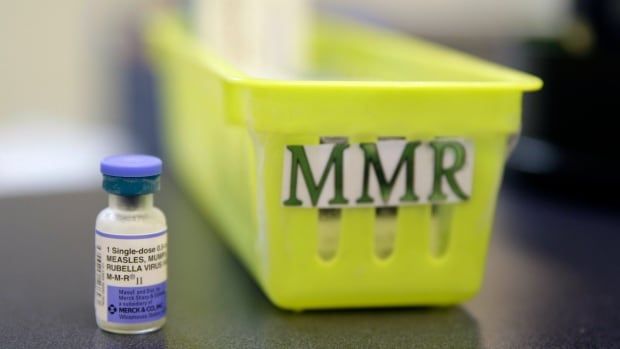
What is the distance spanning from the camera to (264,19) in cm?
106

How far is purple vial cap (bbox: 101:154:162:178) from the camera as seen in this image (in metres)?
0.59

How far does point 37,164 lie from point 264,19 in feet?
2.09

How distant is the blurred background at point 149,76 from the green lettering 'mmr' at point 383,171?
0.35 m

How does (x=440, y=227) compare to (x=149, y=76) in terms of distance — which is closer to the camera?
(x=440, y=227)

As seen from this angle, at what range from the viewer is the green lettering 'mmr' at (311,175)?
62 cm

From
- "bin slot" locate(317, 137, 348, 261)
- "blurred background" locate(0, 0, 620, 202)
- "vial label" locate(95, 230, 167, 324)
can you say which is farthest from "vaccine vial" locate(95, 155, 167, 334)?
"blurred background" locate(0, 0, 620, 202)

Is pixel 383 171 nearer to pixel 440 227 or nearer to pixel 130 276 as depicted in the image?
pixel 440 227

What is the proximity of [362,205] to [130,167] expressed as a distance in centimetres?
17

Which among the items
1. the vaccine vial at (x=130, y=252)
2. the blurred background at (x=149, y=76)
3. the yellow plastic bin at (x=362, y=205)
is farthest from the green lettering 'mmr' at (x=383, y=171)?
the blurred background at (x=149, y=76)

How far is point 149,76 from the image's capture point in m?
1.99

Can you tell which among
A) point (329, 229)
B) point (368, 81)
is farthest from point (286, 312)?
point (368, 81)

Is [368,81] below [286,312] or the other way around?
the other way around

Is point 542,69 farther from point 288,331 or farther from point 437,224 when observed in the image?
point 288,331

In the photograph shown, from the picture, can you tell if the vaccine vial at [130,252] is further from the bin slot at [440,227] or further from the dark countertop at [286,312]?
the bin slot at [440,227]
